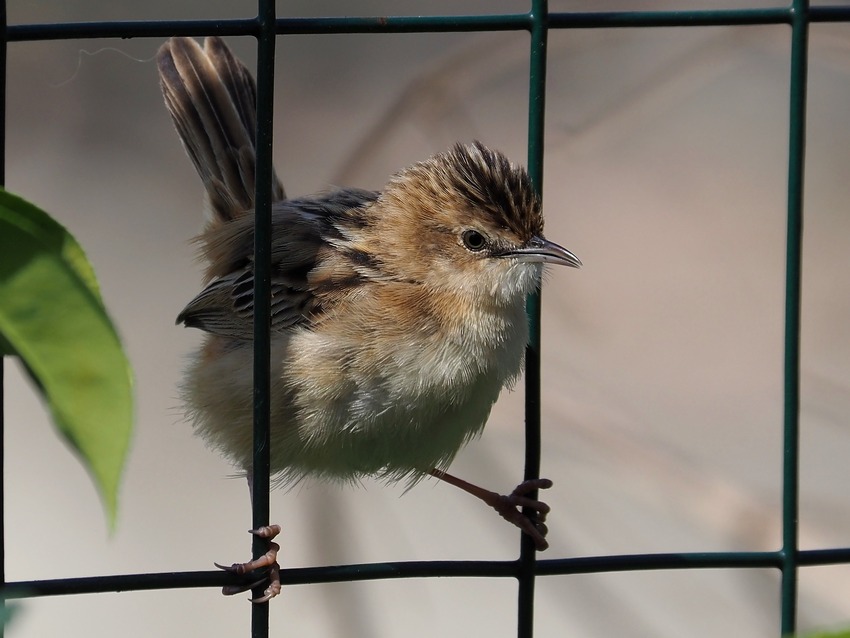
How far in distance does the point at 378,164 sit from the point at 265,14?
2651mm

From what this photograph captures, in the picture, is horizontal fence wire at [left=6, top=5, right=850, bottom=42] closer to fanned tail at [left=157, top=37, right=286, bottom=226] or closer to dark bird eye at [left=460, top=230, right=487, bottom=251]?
dark bird eye at [left=460, top=230, right=487, bottom=251]

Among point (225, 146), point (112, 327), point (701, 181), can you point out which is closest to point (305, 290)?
point (225, 146)

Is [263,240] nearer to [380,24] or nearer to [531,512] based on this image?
[380,24]

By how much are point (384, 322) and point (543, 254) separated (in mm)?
427

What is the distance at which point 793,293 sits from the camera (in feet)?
7.30

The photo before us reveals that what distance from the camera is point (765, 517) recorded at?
4.39m

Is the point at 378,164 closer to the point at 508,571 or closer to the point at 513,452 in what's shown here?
the point at 513,452

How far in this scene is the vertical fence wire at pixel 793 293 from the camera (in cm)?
220

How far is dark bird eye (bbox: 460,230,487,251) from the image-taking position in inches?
110

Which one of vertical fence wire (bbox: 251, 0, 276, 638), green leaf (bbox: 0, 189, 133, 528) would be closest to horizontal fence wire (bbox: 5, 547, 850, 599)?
vertical fence wire (bbox: 251, 0, 276, 638)

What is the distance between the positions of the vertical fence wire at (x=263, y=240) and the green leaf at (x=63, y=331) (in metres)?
0.92

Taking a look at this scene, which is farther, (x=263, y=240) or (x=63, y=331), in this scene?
(x=263, y=240)

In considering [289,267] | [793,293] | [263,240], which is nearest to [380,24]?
[263,240]

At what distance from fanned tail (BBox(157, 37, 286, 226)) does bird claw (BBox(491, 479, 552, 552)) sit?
1.09m
